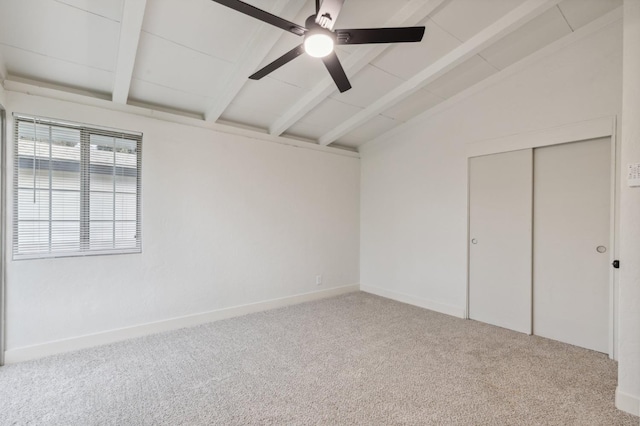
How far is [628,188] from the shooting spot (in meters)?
2.01

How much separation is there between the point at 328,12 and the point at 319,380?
2.52 m

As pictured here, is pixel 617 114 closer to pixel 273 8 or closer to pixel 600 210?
pixel 600 210

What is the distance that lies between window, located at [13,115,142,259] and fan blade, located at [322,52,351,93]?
7.23 ft

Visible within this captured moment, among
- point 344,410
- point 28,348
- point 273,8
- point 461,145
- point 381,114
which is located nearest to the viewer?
point 344,410

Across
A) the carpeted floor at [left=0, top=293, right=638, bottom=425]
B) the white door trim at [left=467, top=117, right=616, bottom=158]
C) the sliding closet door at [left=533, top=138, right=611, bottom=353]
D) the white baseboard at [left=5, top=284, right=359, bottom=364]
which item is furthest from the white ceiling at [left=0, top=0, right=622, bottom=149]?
the carpeted floor at [left=0, top=293, right=638, bottom=425]

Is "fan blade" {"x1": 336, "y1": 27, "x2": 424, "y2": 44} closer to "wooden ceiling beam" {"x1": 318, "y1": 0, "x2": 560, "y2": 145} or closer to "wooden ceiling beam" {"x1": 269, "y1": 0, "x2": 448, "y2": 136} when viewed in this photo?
"wooden ceiling beam" {"x1": 269, "y1": 0, "x2": 448, "y2": 136}

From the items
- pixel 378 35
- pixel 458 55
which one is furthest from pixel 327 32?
pixel 458 55

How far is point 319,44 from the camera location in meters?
1.95

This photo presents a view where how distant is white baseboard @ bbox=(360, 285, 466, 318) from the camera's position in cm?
389

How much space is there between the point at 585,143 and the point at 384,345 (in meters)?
2.78

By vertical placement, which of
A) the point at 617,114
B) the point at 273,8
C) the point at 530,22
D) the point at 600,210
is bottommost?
the point at 600,210

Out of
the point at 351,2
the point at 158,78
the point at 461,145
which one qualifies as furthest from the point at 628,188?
the point at 158,78

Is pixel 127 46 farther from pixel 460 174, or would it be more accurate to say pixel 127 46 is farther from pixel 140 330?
pixel 460 174

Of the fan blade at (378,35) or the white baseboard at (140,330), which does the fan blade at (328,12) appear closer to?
the fan blade at (378,35)
